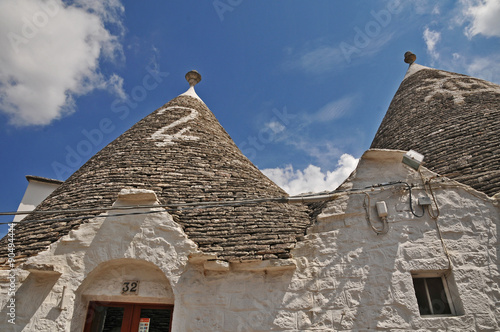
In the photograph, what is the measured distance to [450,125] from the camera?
22.0 feet

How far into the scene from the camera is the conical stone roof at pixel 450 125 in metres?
5.14

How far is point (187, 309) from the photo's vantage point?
413 cm

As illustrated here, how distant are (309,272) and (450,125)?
484 centimetres

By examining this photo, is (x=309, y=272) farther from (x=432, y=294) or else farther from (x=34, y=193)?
(x=34, y=193)

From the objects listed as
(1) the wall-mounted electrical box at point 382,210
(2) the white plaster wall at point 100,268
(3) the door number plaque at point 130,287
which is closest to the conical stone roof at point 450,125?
(1) the wall-mounted electrical box at point 382,210

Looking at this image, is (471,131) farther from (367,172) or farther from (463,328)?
(463,328)

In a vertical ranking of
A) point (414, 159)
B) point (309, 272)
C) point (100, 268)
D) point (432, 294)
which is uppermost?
point (414, 159)

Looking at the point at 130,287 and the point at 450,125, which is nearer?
the point at 130,287

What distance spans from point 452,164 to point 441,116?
2303 millimetres

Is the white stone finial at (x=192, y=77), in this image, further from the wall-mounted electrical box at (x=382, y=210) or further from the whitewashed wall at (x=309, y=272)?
the wall-mounted electrical box at (x=382, y=210)

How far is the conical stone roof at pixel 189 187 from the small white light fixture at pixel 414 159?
1764mm

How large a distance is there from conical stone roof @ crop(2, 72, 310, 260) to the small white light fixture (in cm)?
176

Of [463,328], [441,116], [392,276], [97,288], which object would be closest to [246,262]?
[392,276]
